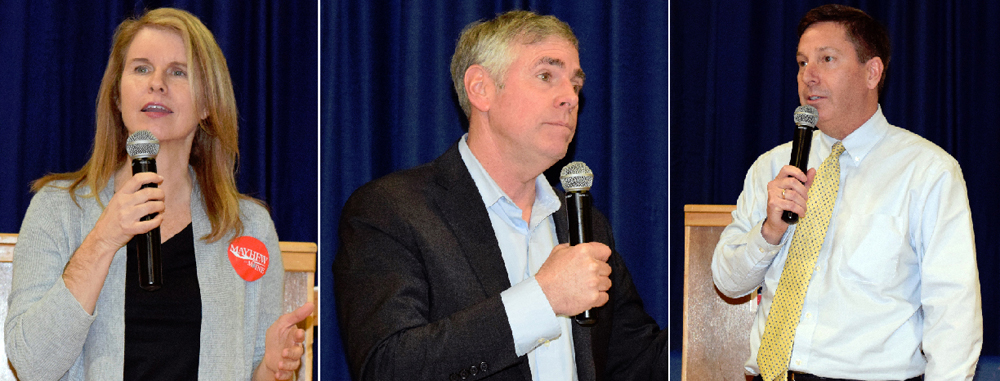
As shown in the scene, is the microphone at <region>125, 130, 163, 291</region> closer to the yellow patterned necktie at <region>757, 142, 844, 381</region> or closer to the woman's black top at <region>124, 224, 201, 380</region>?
the woman's black top at <region>124, 224, 201, 380</region>

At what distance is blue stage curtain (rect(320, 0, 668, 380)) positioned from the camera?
2918 millimetres

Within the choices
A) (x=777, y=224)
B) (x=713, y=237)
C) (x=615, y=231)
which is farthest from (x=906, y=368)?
(x=615, y=231)

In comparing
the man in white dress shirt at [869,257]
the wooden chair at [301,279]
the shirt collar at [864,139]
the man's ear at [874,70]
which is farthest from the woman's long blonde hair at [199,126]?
the man's ear at [874,70]

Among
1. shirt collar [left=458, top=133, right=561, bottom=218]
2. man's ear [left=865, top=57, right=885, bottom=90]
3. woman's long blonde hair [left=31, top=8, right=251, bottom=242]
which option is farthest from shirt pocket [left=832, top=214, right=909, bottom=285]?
woman's long blonde hair [left=31, top=8, right=251, bottom=242]

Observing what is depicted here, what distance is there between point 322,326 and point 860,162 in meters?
1.90

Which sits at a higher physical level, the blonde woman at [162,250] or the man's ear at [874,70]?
the man's ear at [874,70]

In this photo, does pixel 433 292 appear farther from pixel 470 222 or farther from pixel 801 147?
pixel 801 147

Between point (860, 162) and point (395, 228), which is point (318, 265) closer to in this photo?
point (395, 228)

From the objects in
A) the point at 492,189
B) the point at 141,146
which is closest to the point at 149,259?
the point at 141,146

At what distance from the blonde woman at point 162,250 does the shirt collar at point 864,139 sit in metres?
1.71

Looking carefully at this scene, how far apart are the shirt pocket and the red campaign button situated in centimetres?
159

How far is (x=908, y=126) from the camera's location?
10.6 ft

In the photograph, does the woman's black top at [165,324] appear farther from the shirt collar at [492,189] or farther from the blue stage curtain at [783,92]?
the blue stage curtain at [783,92]

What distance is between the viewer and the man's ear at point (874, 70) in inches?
101
